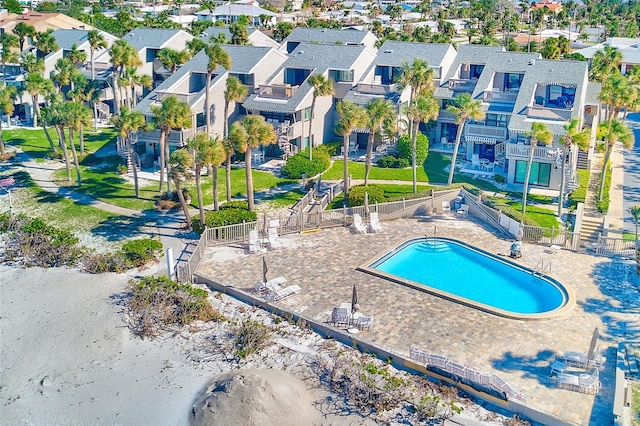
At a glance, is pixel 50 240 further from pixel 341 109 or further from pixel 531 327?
pixel 531 327

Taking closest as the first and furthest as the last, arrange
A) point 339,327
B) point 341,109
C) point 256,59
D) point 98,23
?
1. point 339,327
2. point 341,109
3. point 256,59
4. point 98,23

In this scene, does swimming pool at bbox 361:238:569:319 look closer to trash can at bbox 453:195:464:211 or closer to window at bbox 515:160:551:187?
trash can at bbox 453:195:464:211

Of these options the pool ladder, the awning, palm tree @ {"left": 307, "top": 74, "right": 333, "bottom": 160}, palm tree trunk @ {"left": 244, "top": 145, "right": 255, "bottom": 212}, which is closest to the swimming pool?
the pool ladder

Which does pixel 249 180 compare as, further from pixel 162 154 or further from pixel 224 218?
pixel 162 154

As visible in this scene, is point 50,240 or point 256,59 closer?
point 50,240

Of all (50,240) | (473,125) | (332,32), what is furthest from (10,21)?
(473,125)

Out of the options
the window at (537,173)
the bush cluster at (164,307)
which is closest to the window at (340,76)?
the window at (537,173)
